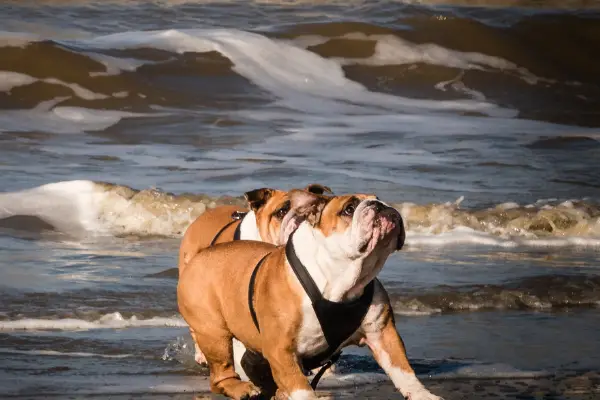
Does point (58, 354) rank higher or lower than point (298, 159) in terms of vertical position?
higher

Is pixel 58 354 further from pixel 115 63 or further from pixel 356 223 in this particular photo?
pixel 115 63

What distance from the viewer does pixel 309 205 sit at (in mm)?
6238

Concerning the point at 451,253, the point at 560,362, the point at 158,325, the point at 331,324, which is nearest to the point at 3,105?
the point at 451,253

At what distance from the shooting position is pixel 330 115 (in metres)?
22.8

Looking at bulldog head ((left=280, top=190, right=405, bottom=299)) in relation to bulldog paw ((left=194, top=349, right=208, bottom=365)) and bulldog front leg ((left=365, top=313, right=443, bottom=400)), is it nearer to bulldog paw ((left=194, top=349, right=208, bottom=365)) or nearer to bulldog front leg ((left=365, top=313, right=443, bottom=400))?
bulldog front leg ((left=365, top=313, right=443, bottom=400))

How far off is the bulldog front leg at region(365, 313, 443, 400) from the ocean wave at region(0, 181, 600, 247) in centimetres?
682

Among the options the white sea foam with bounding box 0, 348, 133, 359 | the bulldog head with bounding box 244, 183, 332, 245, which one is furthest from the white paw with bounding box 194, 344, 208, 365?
the bulldog head with bounding box 244, 183, 332, 245

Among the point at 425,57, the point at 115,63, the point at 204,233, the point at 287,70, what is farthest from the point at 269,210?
the point at 425,57

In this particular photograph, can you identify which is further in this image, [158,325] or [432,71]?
[432,71]

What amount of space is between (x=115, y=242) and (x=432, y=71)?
1444 cm

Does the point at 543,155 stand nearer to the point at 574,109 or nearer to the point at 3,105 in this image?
the point at 574,109

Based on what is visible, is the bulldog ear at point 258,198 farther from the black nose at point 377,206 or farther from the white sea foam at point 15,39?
the white sea foam at point 15,39

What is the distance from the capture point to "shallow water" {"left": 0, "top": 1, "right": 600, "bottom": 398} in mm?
8836

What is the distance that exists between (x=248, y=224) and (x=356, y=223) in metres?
2.35
